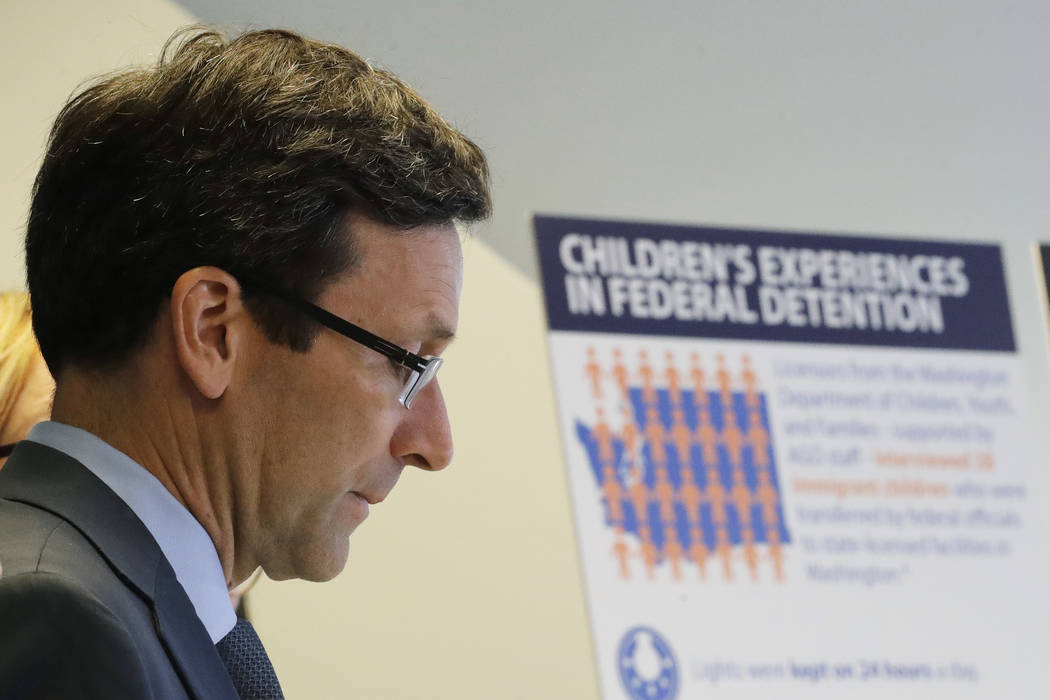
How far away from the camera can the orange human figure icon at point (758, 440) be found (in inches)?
125

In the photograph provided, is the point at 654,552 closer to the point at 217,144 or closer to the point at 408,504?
the point at 408,504

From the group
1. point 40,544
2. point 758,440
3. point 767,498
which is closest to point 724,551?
point 767,498

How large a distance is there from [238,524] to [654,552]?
188 cm

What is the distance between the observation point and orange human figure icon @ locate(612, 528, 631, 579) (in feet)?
9.70

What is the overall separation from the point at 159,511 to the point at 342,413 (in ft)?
0.60

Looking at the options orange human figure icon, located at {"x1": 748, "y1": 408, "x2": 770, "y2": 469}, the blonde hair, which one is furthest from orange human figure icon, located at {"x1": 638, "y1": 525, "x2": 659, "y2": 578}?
the blonde hair

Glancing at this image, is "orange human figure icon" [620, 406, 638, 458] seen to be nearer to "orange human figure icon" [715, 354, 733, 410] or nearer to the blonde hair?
"orange human figure icon" [715, 354, 733, 410]

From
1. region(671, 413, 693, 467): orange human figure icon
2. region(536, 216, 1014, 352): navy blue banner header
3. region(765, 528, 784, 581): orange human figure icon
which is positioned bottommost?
region(765, 528, 784, 581): orange human figure icon

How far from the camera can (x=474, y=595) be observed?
283 cm

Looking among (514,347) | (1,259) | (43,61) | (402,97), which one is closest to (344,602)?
(514,347)

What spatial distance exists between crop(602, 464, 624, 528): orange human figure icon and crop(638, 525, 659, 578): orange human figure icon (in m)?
0.05

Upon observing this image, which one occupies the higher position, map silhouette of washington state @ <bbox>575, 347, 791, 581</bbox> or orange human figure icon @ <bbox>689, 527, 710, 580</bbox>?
map silhouette of washington state @ <bbox>575, 347, 791, 581</bbox>

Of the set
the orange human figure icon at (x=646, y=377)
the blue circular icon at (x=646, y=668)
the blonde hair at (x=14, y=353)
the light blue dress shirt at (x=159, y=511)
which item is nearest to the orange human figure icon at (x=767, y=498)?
the orange human figure icon at (x=646, y=377)

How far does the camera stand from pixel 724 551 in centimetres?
307
